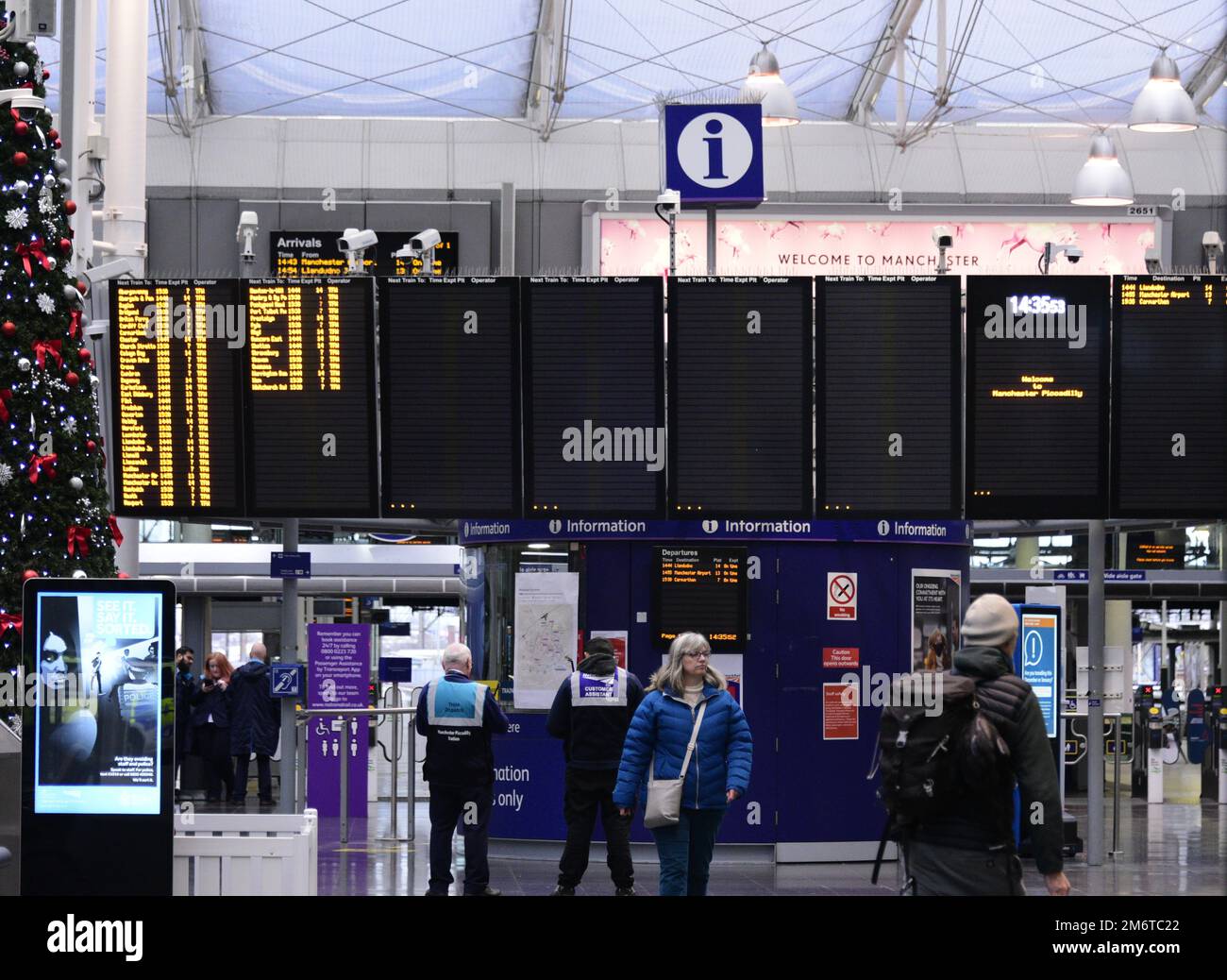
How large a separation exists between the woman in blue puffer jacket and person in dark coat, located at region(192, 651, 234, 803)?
10454mm

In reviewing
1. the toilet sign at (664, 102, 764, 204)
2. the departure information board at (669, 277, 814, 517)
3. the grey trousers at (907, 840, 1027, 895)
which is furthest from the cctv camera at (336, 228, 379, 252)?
the grey trousers at (907, 840, 1027, 895)

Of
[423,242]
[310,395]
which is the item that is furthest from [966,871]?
[423,242]

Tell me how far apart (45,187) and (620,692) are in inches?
188

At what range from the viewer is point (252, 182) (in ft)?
92.3

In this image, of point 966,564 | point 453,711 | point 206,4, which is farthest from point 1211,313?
point 206,4

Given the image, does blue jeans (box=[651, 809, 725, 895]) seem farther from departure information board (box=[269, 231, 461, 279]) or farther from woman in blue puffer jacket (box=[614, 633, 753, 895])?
departure information board (box=[269, 231, 461, 279])

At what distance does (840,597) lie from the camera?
1409cm

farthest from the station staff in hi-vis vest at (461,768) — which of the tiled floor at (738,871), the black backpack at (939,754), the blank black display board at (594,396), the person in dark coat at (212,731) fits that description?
the person in dark coat at (212,731)

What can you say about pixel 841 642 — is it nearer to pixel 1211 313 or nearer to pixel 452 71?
pixel 1211 313

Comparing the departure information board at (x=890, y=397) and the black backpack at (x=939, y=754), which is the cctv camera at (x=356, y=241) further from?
the black backpack at (x=939, y=754)

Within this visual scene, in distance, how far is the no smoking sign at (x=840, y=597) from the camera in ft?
46.2

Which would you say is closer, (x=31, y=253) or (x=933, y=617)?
(x=31, y=253)

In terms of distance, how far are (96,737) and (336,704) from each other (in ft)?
24.9

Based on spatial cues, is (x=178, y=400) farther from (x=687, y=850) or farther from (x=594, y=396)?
(x=687, y=850)
